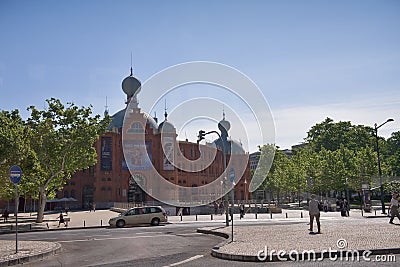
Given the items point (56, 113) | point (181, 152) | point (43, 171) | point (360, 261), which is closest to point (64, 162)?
point (43, 171)

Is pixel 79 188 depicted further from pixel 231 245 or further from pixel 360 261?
pixel 360 261

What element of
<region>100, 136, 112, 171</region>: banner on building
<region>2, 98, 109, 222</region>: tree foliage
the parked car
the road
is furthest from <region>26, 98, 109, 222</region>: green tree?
<region>100, 136, 112, 171</region>: banner on building

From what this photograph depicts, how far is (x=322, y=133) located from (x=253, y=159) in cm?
9210

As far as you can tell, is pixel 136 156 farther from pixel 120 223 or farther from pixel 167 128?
pixel 120 223

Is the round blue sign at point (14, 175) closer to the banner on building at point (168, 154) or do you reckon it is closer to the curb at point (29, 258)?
the curb at point (29, 258)

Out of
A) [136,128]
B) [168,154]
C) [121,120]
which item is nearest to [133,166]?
[136,128]

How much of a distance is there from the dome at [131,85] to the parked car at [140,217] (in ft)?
172

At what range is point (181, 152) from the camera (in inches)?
3435

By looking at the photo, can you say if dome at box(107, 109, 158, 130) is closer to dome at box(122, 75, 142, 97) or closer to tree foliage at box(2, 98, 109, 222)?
dome at box(122, 75, 142, 97)

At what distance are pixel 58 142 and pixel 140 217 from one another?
11.4 m

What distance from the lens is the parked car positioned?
107 feet

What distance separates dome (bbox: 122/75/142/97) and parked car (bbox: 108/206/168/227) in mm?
52328

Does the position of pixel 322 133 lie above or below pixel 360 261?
above

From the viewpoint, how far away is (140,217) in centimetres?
3322
